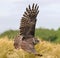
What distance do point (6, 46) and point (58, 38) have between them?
27.0 feet

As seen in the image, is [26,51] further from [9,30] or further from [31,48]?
[9,30]

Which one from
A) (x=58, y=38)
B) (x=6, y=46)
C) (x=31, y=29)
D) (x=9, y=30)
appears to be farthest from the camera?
(x=9, y=30)

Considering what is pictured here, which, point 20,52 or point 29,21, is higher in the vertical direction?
point 29,21

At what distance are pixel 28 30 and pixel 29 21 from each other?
0.53 ft

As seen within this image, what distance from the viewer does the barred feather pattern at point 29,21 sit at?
677 cm

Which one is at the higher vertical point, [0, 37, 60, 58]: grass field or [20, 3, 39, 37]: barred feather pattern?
[20, 3, 39, 37]: barred feather pattern

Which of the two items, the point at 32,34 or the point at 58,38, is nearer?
the point at 32,34

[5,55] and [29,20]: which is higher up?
[29,20]

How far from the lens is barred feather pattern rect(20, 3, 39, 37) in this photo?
677cm

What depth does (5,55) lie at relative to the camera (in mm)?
6770

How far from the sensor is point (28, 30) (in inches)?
267

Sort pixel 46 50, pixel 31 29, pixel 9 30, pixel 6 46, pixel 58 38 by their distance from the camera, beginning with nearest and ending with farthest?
pixel 31 29, pixel 6 46, pixel 46 50, pixel 58 38, pixel 9 30

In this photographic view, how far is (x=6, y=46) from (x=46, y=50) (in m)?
0.94

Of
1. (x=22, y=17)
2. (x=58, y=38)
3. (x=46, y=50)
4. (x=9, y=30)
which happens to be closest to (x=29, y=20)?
(x=22, y=17)
